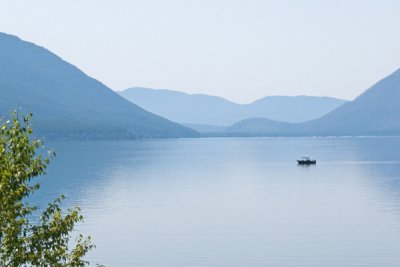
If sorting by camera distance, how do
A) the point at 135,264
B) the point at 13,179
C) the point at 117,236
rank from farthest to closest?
1. the point at 117,236
2. the point at 135,264
3. the point at 13,179

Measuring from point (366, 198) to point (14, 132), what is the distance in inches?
4488

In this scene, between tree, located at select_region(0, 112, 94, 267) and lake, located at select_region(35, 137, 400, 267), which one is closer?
tree, located at select_region(0, 112, 94, 267)

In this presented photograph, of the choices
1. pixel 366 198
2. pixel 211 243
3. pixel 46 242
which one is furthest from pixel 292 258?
pixel 366 198

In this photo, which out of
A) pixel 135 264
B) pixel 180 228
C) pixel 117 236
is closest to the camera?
pixel 135 264

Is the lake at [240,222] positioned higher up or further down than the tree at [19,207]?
further down

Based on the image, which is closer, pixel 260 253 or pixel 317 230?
pixel 260 253

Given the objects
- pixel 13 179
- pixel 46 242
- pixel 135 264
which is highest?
pixel 13 179

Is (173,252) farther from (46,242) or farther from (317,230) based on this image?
(46,242)

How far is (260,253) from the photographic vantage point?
81688 millimetres

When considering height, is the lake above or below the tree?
below

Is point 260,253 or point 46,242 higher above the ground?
point 46,242

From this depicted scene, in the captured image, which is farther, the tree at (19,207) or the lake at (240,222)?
the lake at (240,222)

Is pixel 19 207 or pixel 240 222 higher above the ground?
pixel 19 207

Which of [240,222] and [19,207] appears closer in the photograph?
[19,207]
